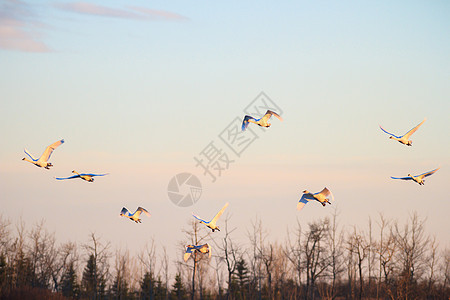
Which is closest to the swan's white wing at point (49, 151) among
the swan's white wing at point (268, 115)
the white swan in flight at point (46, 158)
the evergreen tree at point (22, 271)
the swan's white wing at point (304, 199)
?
the white swan in flight at point (46, 158)

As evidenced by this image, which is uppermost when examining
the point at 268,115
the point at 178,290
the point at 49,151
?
the point at 268,115

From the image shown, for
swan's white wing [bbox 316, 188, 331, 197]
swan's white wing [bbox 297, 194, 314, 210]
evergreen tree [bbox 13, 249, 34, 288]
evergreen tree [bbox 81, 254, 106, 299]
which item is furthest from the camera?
evergreen tree [bbox 81, 254, 106, 299]

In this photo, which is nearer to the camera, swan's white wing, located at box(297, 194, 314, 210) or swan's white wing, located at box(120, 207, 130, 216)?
swan's white wing, located at box(297, 194, 314, 210)

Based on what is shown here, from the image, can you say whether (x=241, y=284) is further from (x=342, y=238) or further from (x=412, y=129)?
(x=412, y=129)

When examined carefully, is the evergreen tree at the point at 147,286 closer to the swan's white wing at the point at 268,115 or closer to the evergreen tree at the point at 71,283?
the evergreen tree at the point at 71,283

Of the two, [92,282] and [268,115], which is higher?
[268,115]

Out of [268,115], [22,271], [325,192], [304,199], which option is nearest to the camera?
[325,192]

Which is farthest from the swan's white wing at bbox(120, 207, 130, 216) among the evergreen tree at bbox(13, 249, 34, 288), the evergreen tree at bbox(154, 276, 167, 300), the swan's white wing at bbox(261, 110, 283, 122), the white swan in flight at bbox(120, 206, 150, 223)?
the evergreen tree at bbox(154, 276, 167, 300)

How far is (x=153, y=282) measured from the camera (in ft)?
211

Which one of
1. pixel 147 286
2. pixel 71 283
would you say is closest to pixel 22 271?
pixel 71 283

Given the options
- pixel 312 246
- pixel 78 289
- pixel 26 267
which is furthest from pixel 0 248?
pixel 312 246

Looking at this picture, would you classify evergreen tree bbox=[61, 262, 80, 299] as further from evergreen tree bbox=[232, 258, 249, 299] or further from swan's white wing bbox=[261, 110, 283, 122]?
swan's white wing bbox=[261, 110, 283, 122]

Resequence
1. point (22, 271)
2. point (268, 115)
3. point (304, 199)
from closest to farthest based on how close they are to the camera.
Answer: point (304, 199), point (268, 115), point (22, 271)

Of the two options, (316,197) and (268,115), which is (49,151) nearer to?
(268,115)
